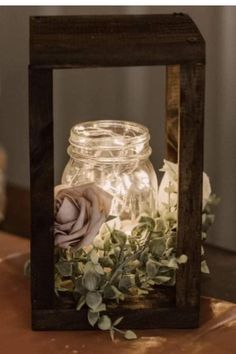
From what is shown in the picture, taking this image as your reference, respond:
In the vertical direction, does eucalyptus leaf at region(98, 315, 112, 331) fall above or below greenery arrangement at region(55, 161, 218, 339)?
below

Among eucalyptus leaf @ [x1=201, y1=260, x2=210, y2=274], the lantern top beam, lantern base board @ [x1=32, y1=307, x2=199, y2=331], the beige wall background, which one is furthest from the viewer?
the beige wall background

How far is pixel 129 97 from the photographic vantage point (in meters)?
1.89

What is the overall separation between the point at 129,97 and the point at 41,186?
969 mm

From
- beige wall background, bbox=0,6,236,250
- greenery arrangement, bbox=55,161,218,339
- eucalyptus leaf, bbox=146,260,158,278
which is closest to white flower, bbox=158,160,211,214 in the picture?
greenery arrangement, bbox=55,161,218,339

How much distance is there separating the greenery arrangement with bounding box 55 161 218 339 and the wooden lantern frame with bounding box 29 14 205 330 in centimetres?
2

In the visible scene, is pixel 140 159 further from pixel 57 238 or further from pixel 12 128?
pixel 12 128

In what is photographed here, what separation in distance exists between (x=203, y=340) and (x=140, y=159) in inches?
8.6

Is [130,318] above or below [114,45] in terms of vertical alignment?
below

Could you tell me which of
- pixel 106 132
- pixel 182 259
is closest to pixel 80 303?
pixel 182 259

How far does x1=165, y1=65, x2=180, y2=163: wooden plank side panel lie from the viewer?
1075 mm

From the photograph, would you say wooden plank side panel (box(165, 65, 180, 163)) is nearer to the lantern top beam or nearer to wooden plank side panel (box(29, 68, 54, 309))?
the lantern top beam

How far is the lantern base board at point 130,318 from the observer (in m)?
1.01

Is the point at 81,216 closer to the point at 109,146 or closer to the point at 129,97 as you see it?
the point at 109,146

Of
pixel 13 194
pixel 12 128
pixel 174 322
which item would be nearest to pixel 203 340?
pixel 174 322
